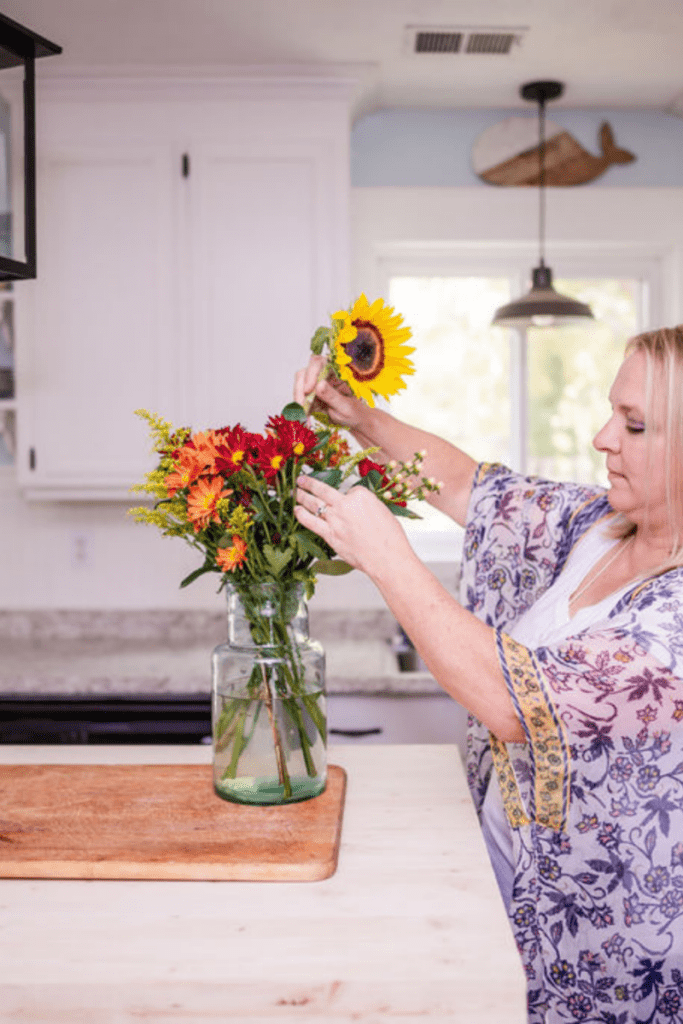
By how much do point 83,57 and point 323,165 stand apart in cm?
73

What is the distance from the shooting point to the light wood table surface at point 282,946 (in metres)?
0.89

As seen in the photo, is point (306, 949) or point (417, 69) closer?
point (306, 949)

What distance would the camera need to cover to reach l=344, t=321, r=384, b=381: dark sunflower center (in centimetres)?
124

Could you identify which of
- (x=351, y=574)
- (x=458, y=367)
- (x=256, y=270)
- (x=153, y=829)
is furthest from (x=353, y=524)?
(x=458, y=367)

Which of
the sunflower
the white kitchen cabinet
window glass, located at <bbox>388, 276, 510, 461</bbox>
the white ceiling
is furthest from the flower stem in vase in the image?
window glass, located at <bbox>388, 276, 510, 461</bbox>

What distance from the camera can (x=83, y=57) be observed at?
2.77 m

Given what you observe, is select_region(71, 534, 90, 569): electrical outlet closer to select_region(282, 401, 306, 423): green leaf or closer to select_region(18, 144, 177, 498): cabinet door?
select_region(18, 144, 177, 498): cabinet door

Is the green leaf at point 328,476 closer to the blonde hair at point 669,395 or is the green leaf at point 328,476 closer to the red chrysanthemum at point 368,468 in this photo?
the red chrysanthemum at point 368,468

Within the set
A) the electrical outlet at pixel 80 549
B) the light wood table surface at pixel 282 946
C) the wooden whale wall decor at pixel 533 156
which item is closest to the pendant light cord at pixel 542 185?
A: the wooden whale wall decor at pixel 533 156

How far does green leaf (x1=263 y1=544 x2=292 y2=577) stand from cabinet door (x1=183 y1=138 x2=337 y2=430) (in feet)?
5.90

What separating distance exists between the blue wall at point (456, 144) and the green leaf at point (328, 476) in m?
2.35

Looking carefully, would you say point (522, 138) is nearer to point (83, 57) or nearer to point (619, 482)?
point (83, 57)

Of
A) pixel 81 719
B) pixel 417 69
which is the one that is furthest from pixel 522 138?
pixel 81 719

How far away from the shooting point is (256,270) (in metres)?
2.94
